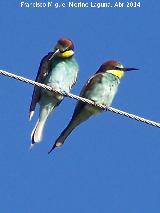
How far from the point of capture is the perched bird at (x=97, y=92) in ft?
22.7

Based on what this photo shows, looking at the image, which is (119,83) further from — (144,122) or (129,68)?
(144,122)

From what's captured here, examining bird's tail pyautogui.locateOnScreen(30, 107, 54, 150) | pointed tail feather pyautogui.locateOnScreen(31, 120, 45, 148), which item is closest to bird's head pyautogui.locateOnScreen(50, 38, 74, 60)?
bird's tail pyautogui.locateOnScreen(30, 107, 54, 150)

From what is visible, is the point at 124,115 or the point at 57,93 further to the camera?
the point at 57,93

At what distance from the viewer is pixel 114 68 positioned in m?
7.04

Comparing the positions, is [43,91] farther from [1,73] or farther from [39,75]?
[1,73]

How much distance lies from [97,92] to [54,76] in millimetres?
372

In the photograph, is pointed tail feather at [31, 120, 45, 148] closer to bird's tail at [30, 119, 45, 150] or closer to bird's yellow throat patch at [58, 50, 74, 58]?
bird's tail at [30, 119, 45, 150]

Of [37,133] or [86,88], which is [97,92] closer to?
[86,88]

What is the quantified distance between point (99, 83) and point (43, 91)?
1.42 ft

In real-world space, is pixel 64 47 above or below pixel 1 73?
above

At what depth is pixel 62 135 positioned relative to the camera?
695 centimetres

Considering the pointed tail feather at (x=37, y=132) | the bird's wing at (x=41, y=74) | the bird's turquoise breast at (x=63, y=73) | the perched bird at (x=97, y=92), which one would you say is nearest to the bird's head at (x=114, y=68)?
the perched bird at (x=97, y=92)

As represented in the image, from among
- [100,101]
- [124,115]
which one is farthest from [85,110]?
[124,115]

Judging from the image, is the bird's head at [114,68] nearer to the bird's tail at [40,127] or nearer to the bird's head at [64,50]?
the bird's head at [64,50]
